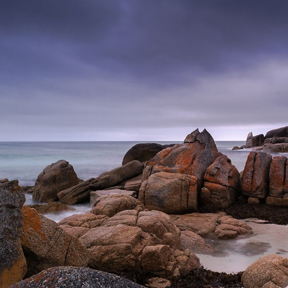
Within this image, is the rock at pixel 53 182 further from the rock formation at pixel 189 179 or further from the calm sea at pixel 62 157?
the calm sea at pixel 62 157

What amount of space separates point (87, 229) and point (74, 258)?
2184 mm

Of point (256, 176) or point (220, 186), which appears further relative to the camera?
point (256, 176)

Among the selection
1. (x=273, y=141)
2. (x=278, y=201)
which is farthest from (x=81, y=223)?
(x=273, y=141)

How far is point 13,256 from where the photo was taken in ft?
15.7

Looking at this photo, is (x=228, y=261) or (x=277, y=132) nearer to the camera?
(x=228, y=261)

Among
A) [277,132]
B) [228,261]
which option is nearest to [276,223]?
[228,261]

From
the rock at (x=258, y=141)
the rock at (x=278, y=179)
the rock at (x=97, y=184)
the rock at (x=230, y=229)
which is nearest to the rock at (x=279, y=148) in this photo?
the rock at (x=258, y=141)

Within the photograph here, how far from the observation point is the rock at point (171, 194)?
12.9 metres

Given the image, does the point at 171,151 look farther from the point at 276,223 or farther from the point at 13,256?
the point at 13,256

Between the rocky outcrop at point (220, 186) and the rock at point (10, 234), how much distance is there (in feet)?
32.3

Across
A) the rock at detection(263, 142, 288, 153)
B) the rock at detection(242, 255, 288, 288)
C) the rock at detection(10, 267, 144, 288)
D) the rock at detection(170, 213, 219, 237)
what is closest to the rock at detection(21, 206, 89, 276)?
the rock at detection(10, 267, 144, 288)

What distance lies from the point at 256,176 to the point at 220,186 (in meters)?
1.79

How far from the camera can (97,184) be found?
17922 millimetres

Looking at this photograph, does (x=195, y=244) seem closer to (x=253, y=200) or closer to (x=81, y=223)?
(x=81, y=223)
